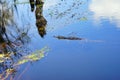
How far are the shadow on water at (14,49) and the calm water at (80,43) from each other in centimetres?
15

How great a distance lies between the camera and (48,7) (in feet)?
38.3

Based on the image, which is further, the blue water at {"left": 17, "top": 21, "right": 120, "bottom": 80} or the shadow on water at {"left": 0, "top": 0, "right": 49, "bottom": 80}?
the shadow on water at {"left": 0, "top": 0, "right": 49, "bottom": 80}

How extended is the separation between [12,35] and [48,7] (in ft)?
9.05

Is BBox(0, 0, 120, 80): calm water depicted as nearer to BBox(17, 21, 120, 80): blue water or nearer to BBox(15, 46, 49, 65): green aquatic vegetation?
BBox(17, 21, 120, 80): blue water

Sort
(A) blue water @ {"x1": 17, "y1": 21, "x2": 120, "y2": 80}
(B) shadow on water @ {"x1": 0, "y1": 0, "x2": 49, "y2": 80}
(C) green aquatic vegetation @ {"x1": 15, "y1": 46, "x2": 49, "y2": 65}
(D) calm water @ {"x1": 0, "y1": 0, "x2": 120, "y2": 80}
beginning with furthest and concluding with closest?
(C) green aquatic vegetation @ {"x1": 15, "y1": 46, "x2": 49, "y2": 65} → (B) shadow on water @ {"x1": 0, "y1": 0, "x2": 49, "y2": 80} → (D) calm water @ {"x1": 0, "y1": 0, "x2": 120, "y2": 80} → (A) blue water @ {"x1": 17, "y1": 21, "x2": 120, "y2": 80}

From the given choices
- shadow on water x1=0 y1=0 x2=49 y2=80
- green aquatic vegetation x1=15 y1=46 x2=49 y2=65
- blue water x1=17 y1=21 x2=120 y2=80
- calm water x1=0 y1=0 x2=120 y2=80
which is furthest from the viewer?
green aquatic vegetation x1=15 y1=46 x2=49 y2=65

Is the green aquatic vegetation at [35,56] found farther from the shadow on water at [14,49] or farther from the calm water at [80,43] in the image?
the calm water at [80,43]

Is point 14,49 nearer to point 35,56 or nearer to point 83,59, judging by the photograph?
point 35,56

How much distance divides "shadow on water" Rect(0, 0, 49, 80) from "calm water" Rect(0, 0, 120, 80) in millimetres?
150

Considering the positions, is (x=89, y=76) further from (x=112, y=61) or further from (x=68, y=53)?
(x=68, y=53)

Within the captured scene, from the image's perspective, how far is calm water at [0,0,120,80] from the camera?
6.29 m

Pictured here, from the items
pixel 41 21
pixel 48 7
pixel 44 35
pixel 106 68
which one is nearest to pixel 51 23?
pixel 41 21

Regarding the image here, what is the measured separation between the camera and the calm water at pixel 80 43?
20.6 feet

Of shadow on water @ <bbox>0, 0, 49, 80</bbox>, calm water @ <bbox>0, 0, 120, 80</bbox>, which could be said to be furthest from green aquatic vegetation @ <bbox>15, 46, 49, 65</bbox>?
calm water @ <bbox>0, 0, 120, 80</bbox>
